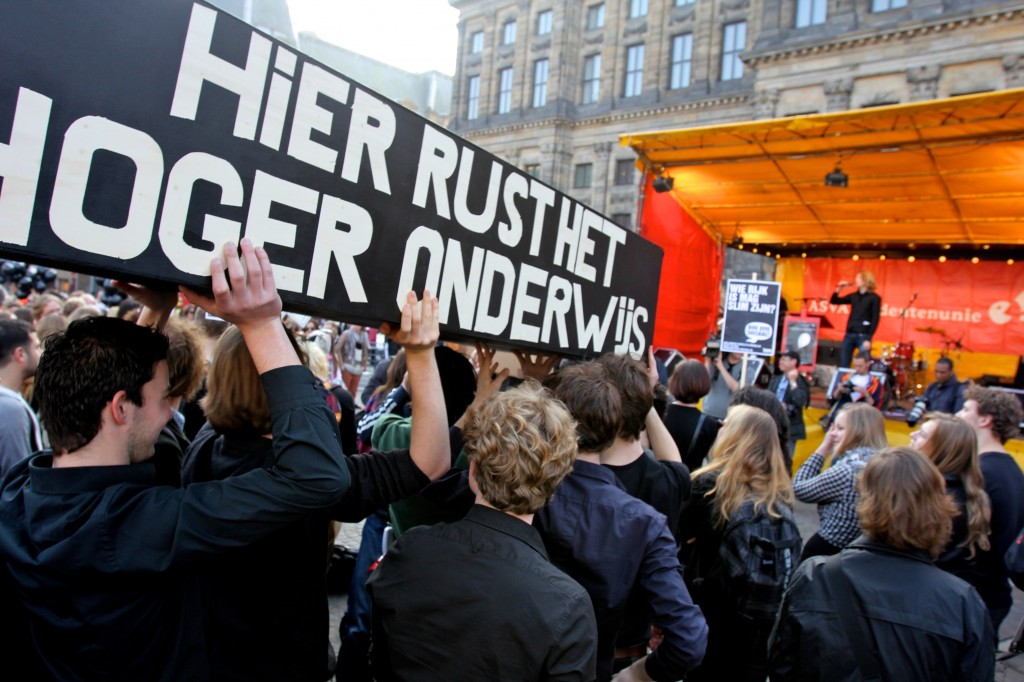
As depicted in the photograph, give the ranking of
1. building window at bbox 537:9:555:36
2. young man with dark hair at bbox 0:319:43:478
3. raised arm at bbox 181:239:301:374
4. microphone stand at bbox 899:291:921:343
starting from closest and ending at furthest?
raised arm at bbox 181:239:301:374
young man with dark hair at bbox 0:319:43:478
microphone stand at bbox 899:291:921:343
building window at bbox 537:9:555:36

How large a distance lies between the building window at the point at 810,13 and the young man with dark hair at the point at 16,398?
82.8 ft

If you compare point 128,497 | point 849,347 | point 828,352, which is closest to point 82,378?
point 128,497

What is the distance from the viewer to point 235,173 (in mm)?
1511

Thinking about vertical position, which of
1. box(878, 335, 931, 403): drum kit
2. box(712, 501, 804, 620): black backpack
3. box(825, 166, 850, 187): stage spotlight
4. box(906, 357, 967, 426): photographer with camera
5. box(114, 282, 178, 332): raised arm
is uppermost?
box(825, 166, 850, 187): stage spotlight

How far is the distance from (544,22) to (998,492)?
3670cm

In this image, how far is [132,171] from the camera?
135cm

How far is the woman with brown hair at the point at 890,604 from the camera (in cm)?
210

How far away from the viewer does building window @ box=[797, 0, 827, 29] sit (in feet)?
71.9

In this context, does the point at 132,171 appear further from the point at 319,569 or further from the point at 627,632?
the point at 627,632

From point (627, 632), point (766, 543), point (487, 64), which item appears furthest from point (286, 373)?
point (487, 64)

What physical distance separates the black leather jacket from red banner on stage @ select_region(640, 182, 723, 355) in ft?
24.8

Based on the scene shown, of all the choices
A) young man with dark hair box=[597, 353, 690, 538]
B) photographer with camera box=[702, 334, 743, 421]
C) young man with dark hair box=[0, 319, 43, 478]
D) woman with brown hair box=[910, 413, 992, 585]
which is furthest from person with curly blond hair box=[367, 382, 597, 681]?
photographer with camera box=[702, 334, 743, 421]

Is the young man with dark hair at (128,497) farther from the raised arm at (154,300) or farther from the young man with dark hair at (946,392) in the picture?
the young man with dark hair at (946,392)

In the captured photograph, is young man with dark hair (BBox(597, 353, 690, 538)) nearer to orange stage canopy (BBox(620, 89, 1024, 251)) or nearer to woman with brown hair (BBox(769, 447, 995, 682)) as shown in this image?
woman with brown hair (BBox(769, 447, 995, 682))
